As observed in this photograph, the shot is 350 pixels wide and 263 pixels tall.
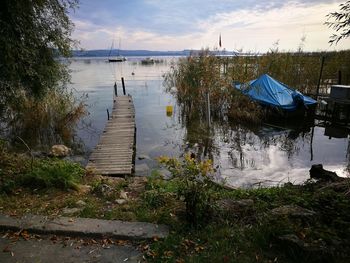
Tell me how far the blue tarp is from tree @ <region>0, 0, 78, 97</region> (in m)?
8.66

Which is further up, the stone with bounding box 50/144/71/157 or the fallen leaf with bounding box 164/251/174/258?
the fallen leaf with bounding box 164/251/174/258

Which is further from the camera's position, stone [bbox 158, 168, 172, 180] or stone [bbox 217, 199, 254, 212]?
stone [bbox 158, 168, 172, 180]

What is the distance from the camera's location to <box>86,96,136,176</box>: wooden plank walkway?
23.4 ft

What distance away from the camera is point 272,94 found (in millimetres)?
12695

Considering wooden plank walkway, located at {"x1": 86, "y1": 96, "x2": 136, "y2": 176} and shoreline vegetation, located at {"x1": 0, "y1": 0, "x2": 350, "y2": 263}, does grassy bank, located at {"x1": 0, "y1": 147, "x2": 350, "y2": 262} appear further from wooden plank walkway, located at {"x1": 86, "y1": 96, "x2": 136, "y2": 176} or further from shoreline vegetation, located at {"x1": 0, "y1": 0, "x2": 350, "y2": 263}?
wooden plank walkway, located at {"x1": 86, "y1": 96, "x2": 136, "y2": 176}

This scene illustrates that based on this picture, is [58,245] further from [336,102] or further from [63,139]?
[336,102]

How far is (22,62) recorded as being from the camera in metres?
5.01

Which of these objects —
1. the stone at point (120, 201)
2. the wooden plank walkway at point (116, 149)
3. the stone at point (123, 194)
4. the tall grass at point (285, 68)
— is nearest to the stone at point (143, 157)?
the wooden plank walkway at point (116, 149)

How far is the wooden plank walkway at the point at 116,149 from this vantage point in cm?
712

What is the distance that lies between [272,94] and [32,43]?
10133 mm

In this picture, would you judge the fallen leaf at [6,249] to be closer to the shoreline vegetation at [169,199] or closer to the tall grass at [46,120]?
the shoreline vegetation at [169,199]

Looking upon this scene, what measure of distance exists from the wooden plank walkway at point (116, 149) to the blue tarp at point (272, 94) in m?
5.42

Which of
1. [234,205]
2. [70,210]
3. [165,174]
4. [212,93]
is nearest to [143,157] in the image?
[165,174]

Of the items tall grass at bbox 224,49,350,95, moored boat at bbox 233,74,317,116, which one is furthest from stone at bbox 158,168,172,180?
tall grass at bbox 224,49,350,95
